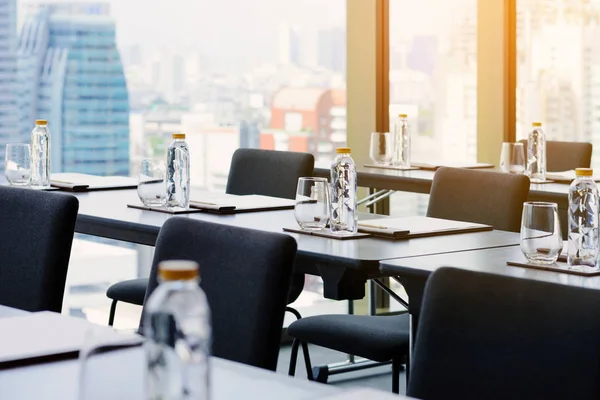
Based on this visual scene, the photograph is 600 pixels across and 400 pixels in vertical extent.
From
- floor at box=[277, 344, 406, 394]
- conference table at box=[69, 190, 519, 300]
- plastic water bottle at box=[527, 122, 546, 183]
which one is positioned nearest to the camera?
conference table at box=[69, 190, 519, 300]

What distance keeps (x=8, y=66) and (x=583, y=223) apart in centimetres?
332

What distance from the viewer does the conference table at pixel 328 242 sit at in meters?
2.62

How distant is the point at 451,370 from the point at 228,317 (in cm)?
50

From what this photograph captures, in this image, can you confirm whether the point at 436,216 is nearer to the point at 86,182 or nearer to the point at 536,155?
the point at 536,155

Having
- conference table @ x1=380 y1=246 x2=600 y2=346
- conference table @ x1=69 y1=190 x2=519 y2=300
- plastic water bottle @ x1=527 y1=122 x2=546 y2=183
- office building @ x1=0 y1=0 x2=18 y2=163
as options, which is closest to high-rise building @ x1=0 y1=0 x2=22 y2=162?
office building @ x1=0 y1=0 x2=18 y2=163

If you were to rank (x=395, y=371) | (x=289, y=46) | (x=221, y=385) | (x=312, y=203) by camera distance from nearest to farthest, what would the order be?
(x=221, y=385) → (x=312, y=203) → (x=395, y=371) → (x=289, y=46)

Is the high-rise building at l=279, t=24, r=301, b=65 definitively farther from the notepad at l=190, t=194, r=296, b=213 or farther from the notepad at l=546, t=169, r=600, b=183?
the notepad at l=190, t=194, r=296, b=213

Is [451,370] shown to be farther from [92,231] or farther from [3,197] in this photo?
[92,231]

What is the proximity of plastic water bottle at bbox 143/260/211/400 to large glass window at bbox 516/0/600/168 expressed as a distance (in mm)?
5103

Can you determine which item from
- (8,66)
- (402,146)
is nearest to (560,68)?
(402,146)

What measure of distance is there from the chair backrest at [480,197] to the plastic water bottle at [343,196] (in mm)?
531

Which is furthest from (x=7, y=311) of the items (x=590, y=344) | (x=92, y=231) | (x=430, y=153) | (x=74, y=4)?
(x=430, y=153)

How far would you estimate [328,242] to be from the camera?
9.26 ft

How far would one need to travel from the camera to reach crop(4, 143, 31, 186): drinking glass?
3879 millimetres
